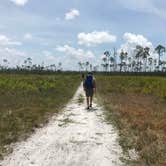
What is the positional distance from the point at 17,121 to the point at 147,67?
125 meters

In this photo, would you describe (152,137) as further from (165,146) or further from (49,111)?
(49,111)

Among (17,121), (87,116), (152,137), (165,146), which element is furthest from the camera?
(87,116)

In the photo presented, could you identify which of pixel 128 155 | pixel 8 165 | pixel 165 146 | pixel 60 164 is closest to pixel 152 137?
pixel 165 146

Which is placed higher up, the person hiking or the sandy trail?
the person hiking

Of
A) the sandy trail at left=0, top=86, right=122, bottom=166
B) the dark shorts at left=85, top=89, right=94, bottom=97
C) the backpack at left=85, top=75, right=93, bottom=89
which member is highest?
the backpack at left=85, top=75, right=93, bottom=89

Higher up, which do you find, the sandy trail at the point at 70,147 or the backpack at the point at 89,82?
the backpack at the point at 89,82

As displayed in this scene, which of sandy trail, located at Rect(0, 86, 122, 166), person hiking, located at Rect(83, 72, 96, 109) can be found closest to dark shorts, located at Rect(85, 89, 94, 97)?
person hiking, located at Rect(83, 72, 96, 109)

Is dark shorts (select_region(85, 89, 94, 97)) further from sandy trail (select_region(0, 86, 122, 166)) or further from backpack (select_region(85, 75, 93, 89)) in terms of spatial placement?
sandy trail (select_region(0, 86, 122, 166))

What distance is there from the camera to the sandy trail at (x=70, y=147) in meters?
7.46

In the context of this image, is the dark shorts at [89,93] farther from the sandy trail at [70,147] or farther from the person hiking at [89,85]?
the sandy trail at [70,147]

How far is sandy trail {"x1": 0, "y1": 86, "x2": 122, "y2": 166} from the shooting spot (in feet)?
24.5

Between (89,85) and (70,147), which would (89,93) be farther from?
(70,147)

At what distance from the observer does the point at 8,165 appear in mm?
7227

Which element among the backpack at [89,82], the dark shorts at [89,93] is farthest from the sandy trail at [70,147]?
the backpack at [89,82]
